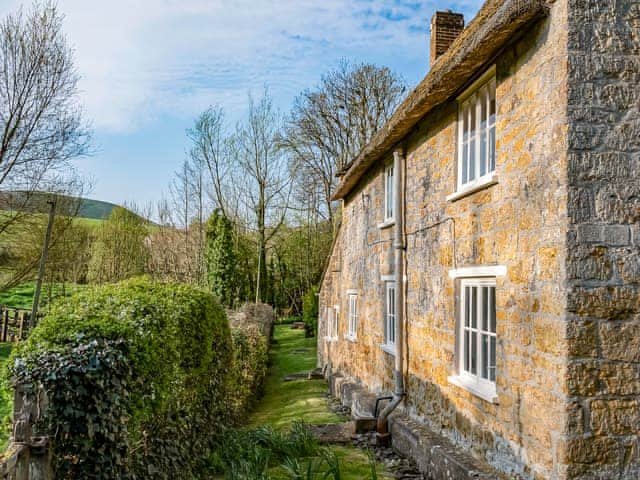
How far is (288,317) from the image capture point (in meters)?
36.5

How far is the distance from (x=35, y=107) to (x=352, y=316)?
10.8 m

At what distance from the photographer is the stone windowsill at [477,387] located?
5.97 metres

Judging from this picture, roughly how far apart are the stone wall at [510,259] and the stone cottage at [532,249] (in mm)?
20

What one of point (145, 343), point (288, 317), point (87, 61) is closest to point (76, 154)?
point (87, 61)

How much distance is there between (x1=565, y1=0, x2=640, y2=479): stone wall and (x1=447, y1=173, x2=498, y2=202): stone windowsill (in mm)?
1319

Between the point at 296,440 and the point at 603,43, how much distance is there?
6481mm

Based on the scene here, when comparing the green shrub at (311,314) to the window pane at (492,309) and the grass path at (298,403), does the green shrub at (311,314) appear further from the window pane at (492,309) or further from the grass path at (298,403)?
the window pane at (492,309)

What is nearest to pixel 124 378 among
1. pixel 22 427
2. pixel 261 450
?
pixel 22 427

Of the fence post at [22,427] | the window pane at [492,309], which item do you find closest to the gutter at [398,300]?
Result: the window pane at [492,309]

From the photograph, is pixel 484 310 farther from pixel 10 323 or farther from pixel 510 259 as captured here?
pixel 10 323

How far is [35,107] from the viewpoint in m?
15.1

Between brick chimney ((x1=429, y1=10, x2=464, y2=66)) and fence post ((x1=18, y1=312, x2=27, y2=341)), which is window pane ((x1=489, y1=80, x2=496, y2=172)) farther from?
fence post ((x1=18, y1=312, x2=27, y2=341))

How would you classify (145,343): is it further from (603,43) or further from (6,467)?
(603,43)

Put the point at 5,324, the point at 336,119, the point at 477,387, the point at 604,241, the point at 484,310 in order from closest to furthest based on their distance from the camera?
the point at 604,241 → the point at 477,387 → the point at 484,310 → the point at 5,324 → the point at 336,119
